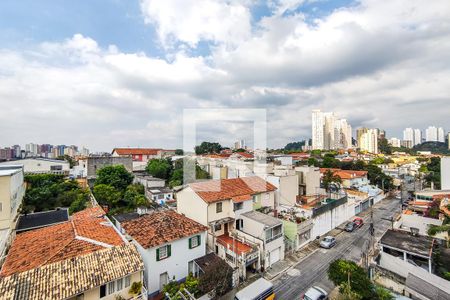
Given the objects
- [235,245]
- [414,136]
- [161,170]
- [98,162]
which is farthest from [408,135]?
[98,162]

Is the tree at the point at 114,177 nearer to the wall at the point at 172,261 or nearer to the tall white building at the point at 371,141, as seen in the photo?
the wall at the point at 172,261

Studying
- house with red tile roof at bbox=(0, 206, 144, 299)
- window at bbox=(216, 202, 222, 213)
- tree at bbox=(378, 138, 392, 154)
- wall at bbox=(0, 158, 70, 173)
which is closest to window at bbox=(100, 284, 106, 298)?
house with red tile roof at bbox=(0, 206, 144, 299)

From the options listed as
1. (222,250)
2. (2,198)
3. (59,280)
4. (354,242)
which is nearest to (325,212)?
(354,242)

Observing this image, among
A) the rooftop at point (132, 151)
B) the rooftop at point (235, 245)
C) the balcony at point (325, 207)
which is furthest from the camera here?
the rooftop at point (132, 151)

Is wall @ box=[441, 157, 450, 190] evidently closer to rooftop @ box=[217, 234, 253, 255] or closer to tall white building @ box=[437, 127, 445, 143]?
rooftop @ box=[217, 234, 253, 255]

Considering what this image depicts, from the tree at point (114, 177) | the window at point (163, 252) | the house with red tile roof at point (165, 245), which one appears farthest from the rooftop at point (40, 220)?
the window at point (163, 252)

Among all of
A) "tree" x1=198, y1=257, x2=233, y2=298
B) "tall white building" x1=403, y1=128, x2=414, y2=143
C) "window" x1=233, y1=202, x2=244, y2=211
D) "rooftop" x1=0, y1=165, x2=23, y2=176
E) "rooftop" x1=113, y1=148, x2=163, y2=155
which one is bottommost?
"tree" x1=198, y1=257, x2=233, y2=298

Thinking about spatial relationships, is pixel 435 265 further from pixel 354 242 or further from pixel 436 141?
pixel 436 141
